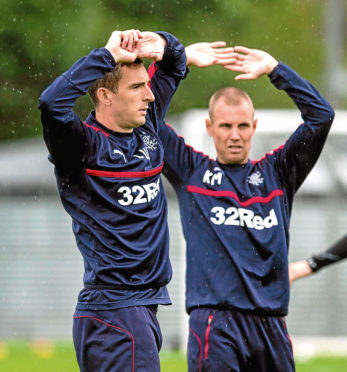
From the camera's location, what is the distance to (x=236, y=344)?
5.75m

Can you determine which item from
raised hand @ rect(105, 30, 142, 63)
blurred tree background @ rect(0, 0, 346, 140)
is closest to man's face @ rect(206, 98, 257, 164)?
raised hand @ rect(105, 30, 142, 63)

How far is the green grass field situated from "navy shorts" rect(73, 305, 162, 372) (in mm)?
4464

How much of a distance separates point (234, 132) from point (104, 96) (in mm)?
1179

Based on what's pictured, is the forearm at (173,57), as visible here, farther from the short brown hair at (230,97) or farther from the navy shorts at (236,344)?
the navy shorts at (236,344)

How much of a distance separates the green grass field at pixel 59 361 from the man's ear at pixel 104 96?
4.65 meters

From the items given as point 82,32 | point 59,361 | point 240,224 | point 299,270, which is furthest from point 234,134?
point 82,32

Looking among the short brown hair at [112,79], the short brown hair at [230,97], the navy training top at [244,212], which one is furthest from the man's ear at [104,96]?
the short brown hair at [230,97]

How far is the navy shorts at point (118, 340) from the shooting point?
486 cm

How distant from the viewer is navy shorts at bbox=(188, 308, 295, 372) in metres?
5.73

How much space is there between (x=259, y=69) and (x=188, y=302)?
1.46 meters

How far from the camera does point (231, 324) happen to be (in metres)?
5.78

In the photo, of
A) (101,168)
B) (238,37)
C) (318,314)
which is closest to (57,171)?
(101,168)

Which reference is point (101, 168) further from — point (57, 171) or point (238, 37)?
point (238, 37)

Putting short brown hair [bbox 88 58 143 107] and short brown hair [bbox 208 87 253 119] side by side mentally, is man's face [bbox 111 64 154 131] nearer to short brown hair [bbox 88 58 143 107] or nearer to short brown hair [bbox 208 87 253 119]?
short brown hair [bbox 88 58 143 107]
